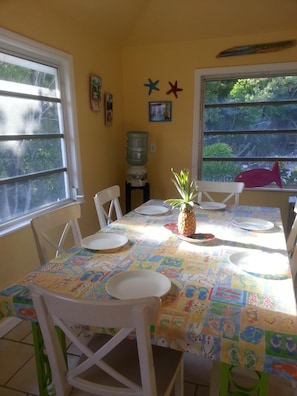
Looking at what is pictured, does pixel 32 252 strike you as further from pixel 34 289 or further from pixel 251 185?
pixel 251 185

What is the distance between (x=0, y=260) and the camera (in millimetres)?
1927

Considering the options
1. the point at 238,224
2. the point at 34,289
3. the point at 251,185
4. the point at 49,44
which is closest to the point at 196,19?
the point at 49,44

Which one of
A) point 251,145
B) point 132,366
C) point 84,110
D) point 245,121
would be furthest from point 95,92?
point 132,366

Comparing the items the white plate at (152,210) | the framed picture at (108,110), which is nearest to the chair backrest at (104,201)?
the white plate at (152,210)

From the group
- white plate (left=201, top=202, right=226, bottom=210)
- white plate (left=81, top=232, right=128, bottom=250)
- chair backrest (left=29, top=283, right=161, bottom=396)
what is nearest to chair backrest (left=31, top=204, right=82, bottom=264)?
white plate (left=81, top=232, right=128, bottom=250)

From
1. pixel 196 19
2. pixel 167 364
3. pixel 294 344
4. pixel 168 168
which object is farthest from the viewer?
pixel 168 168

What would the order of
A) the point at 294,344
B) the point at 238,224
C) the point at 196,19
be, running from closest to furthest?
the point at 294,344, the point at 238,224, the point at 196,19

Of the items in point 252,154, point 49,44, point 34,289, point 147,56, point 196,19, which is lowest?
point 34,289

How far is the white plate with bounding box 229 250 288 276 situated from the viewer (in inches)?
46.8

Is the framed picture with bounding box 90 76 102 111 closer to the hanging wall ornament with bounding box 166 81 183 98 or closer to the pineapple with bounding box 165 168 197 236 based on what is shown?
the hanging wall ornament with bounding box 166 81 183 98

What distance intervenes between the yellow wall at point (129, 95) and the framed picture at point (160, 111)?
0.06 m

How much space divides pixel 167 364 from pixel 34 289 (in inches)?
24.2

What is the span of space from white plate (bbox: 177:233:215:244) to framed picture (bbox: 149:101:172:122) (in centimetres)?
215

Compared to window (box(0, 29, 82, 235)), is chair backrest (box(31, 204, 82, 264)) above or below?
below
